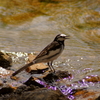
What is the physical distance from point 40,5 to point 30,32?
4.32m

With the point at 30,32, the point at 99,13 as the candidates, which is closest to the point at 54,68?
the point at 30,32

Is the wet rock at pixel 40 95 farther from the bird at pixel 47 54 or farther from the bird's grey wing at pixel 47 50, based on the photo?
the bird's grey wing at pixel 47 50

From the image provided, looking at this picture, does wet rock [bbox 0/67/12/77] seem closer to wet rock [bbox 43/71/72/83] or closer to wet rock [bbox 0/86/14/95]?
wet rock [bbox 43/71/72/83]

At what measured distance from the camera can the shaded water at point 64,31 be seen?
36.3ft

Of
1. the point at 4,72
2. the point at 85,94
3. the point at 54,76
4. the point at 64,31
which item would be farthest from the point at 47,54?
the point at 64,31

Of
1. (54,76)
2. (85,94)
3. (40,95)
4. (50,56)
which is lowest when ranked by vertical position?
(85,94)

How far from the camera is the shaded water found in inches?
436

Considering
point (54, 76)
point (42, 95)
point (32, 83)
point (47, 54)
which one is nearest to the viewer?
point (42, 95)

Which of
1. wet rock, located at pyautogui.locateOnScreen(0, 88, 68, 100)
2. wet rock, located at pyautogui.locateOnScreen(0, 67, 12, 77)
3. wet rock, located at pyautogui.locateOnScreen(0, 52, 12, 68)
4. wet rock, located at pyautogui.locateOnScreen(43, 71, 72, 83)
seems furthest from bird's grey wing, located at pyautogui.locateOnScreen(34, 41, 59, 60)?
wet rock, located at pyautogui.locateOnScreen(0, 88, 68, 100)

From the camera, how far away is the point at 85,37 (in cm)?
1438

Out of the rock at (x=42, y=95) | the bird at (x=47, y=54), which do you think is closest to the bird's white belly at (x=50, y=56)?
the bird at (x=47, y=54)

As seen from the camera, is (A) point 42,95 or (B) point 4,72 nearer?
(A) point 42,95

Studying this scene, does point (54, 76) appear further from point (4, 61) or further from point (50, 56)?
point (4, 61)

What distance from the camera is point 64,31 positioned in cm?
1532
